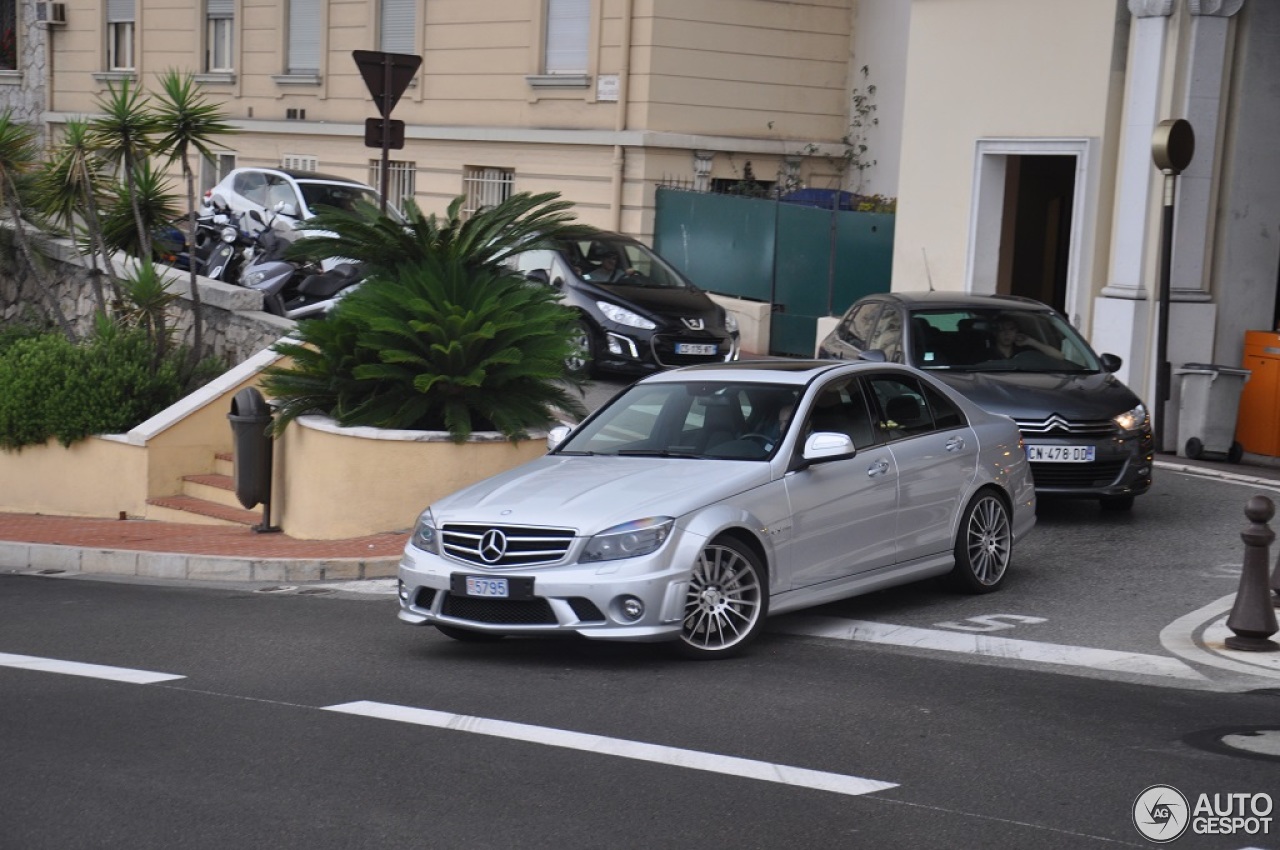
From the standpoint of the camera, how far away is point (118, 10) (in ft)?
116

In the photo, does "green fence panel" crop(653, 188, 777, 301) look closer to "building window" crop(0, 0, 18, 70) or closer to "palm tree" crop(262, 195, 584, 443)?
"palm tree" crop(262, 195, 584, 443)

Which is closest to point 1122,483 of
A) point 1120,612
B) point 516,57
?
point 1120,612

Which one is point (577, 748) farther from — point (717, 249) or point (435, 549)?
point (717, 249)

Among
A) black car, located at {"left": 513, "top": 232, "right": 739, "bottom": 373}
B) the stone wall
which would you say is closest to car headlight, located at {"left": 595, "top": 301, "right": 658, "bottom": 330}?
black car, located at {"left": 513, "top": 232, "right": 739, "bottom": 373}

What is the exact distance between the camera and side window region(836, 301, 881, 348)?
1417 cm

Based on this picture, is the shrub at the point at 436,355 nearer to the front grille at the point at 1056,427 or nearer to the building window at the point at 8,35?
the front grille at the point at 1056,427

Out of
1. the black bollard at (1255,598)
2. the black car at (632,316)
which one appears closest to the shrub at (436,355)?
the black car at (632,316)

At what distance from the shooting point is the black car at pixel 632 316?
18.9 meters

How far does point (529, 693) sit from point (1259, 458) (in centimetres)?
1109

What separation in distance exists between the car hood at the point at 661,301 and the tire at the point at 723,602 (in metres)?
10.7

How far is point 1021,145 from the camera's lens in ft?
60.6

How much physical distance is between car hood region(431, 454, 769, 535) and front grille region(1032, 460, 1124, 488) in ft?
13.5

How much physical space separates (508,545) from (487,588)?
0.23m


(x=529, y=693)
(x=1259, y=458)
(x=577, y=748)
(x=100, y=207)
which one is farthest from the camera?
(x=100, y=207)
